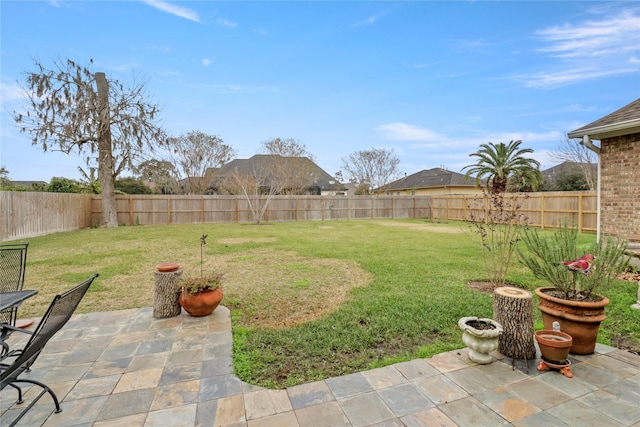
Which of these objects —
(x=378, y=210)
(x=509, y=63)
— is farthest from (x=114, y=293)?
(x=378, y=210)

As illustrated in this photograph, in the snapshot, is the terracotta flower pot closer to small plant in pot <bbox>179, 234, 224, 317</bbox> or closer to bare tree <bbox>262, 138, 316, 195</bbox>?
small plant in pot <bbox>179, 234, 224, 317</bbox>

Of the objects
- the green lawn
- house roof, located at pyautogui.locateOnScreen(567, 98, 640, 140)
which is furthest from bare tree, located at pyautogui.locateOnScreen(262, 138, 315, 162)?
house roof, located at pyautogui.locateOnScreen(567, 98, 640, 140)

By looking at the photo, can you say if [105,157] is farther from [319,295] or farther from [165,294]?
[319,295]

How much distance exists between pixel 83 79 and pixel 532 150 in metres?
21.2

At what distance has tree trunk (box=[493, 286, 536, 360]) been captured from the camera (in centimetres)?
239

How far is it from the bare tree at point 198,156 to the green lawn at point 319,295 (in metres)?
14.8

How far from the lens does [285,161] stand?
24141 mm

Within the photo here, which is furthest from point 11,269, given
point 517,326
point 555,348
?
point 555,348

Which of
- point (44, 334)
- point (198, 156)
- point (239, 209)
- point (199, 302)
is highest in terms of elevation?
point (198, 156)

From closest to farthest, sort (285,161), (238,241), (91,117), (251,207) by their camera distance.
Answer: (238,241) < (91,117) < (251,207) < (285,161)

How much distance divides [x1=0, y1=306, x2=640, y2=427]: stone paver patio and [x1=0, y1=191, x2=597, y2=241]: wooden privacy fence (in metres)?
7.12

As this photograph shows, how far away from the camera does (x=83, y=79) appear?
12844mm

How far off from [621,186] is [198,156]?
23.1 metres

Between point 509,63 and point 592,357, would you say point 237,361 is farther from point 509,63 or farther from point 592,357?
point 509,63
